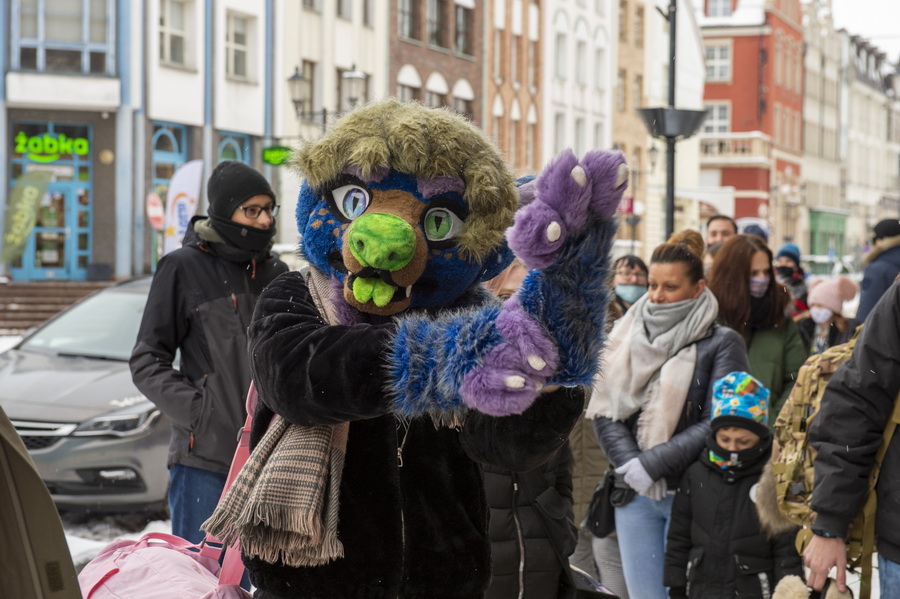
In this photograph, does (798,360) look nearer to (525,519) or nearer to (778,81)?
(525,519)

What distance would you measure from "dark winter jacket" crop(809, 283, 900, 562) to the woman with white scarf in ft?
6.04

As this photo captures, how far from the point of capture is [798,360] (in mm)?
7027

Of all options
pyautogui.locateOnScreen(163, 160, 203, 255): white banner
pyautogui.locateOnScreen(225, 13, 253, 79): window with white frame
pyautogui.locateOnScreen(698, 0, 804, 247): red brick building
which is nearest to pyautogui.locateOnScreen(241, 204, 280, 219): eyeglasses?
pyautogui.locateOnScreen(163, 160, 203, 255): white banner

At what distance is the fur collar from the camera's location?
7219 millimetres

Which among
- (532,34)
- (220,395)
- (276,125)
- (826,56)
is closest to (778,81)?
(826,56)

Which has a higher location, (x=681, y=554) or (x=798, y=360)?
(x=798, y=360)

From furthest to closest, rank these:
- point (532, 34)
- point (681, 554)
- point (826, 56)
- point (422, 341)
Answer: point (826, 56)
point (532, 34)
point (681, 554)
point (422, 341)

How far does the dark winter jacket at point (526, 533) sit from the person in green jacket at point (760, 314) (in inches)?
117

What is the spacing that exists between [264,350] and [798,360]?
499cm

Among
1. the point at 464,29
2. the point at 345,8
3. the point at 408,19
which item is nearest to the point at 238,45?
the point at 345,8

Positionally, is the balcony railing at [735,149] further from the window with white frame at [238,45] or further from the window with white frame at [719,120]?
the window with white frame at [238,45]

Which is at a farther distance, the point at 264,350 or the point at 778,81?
the point at 778,81

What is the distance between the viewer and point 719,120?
65312 millimetres

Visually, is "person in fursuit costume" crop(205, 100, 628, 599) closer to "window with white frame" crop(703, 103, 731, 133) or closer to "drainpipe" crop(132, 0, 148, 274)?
"drainpipe" crop(132, 0, 148, 274)
